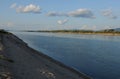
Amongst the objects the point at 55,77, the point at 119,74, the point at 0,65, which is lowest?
the point at 119,74

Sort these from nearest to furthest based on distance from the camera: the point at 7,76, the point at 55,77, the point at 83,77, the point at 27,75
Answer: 1. the point at 7,76
2. the point at 27,75
3. the point at 55,77
4. the point at 83,77

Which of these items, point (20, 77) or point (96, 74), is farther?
point (96, 74)

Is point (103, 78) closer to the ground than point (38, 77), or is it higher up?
closer to the ground

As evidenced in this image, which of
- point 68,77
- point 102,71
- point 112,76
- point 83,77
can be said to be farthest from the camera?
point 102,71

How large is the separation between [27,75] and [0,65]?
2.61 metres

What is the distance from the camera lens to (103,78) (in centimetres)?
2738

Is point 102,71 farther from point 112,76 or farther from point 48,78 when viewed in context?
point 48,78

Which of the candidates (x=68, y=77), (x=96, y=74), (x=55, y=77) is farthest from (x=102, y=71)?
(x=55, y=77)

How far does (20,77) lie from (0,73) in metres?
1.44

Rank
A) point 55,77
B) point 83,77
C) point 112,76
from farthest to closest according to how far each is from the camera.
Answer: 1. point 112,76
2. point 83,77
3. point 55,77

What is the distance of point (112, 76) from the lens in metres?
28.5

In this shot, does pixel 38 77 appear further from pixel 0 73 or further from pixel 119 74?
pixel 119 74

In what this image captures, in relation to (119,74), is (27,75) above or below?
above

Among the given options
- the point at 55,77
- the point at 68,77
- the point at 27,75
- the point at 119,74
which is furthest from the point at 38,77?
the point at 119,74
